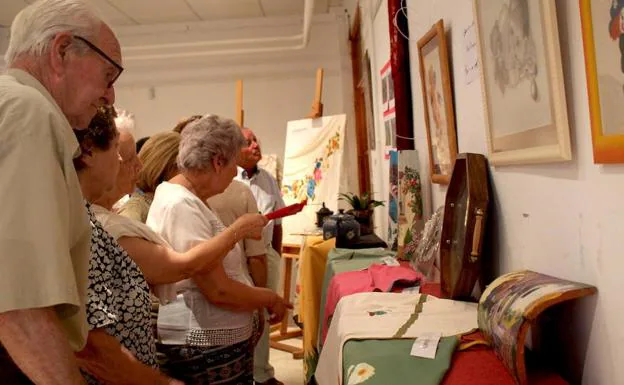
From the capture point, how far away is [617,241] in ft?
2.82

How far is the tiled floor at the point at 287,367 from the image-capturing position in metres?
3.46

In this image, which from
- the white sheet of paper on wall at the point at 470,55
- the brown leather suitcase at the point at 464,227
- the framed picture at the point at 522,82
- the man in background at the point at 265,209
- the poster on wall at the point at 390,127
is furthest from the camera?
the man in background at the point at 265,209

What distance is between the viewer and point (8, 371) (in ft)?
2.89

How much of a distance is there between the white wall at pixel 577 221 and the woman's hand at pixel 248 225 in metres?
0.76

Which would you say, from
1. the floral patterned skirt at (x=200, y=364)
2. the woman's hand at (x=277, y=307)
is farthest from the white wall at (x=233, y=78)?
the floral patterned skirt at (x=200, y=364)

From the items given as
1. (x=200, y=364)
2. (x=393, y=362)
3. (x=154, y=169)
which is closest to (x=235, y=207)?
(x=154, y=169)

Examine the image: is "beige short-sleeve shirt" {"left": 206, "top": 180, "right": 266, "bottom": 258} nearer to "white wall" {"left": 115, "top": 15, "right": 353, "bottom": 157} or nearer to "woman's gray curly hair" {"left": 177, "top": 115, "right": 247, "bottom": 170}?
"woman's gray curly hair" {"left": 177, "top": 115, "right": 247, "bottom": 170}

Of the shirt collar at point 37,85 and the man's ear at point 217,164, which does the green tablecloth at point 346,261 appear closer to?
the man's ear at point 217,164

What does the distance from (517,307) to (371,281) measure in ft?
2.47

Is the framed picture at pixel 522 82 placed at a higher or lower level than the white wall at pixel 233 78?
lower

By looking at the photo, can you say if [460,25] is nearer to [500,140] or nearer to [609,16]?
Answer: [500,140]

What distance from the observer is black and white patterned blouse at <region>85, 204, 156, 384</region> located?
1.18 meters

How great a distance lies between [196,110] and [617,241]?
5.12 m

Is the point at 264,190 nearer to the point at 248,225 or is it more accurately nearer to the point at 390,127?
the point at 390,127
